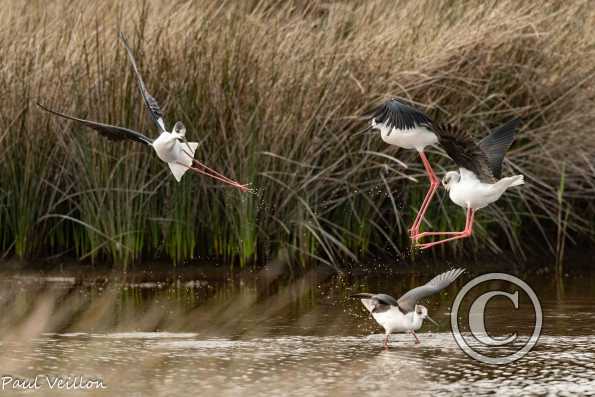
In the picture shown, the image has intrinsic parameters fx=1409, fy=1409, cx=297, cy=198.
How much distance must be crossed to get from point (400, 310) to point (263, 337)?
853mm

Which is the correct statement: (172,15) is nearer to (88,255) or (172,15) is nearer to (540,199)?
(88,255)

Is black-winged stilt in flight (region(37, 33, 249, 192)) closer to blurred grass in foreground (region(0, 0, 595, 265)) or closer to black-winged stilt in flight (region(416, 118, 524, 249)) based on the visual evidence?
black-winged stilt in flight (region(416, 118, 524, 249))

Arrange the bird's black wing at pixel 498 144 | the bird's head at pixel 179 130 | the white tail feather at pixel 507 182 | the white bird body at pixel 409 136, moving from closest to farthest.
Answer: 1. the white tail feather at pixel 507 182
2. the white bird body at pixel 409 136
3. the bird's head at pixel 179 130
4. the bird's black wing at pixel 498 144

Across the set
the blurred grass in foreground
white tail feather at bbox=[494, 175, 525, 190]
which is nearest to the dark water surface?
the blurred grass in foreground

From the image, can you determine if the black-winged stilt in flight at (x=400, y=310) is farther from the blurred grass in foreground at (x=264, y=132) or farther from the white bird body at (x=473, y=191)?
the blurred grass in foreground at (x=264, y=132)

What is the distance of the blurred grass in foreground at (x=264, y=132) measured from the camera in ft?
35.0

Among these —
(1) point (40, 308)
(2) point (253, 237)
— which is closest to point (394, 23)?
(2) point (253, 237)

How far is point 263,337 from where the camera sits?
27.4 ft

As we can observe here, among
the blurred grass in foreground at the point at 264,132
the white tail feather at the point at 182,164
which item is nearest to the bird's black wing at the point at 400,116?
the white tail feather at the point at 182,164

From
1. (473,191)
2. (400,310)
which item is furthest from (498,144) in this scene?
(400,310)

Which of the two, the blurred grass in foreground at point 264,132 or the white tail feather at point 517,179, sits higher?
the blurred grass in foreground at point 264,132

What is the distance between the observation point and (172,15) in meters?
11.2

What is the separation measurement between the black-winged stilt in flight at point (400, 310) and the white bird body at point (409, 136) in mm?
877

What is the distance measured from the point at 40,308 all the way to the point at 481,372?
3300 millimetres
